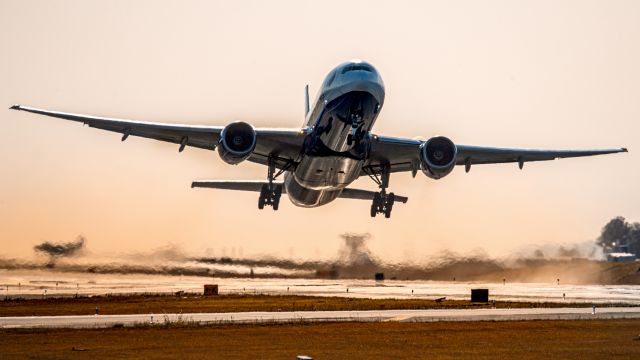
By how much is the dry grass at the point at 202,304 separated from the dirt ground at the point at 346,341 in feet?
41.1

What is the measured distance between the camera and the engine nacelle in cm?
4141

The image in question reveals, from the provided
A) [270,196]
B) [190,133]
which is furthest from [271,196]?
[190,133]

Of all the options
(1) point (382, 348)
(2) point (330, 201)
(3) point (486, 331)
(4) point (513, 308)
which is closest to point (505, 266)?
(4) point (513, 308)

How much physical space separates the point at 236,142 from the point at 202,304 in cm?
1911

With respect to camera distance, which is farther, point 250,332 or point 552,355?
point 250,332

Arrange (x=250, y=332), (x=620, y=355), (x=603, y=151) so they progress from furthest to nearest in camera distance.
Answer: (x=603, y=151) → (x=250, y=332) → (x=620, y=355)

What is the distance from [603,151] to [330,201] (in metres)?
15.5

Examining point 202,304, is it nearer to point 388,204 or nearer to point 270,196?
point 270,196

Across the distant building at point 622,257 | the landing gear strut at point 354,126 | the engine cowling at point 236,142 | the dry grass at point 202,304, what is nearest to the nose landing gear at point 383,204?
the dry grass at point 202,304

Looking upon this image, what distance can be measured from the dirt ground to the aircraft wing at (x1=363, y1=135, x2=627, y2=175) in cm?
941

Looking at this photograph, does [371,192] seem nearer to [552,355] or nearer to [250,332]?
[250,332]

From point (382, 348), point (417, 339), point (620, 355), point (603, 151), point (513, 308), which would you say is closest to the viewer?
point (620, 355)

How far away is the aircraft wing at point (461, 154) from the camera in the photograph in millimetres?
42281

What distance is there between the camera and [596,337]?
31.9 m
